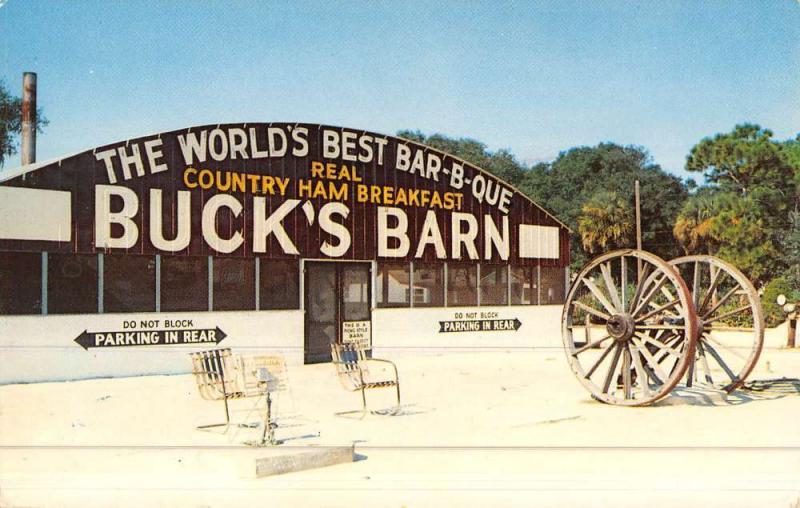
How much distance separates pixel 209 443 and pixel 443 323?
11811 mm

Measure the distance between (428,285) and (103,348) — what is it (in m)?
8.30

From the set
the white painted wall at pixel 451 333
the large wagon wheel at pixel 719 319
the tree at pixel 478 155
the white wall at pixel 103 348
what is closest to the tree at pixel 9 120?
the white wall at pixel 103 348

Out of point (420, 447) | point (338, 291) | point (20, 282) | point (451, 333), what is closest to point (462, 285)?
point (451, 333)

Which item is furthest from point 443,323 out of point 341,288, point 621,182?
point 621,182

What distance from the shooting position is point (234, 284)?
16453 mm

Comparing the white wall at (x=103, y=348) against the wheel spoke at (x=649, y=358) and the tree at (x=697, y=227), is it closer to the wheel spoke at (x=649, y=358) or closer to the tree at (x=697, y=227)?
the wheel spoke at (x=649, y=358)

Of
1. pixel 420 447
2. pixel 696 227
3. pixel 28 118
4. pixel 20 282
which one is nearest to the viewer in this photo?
pixel 420 447

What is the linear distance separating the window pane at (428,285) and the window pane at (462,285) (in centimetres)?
27

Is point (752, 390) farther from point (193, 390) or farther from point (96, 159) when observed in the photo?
→ point (96, 159)

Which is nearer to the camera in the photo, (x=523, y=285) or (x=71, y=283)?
(x=71, y=283)

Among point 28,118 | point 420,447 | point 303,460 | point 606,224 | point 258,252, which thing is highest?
point 28,118

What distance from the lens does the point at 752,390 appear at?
13367mm

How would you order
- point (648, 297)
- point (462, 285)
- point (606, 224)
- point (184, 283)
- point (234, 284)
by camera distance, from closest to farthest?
point (648, 297)
point (184, 283)
point (234, 284)
point (462, 285)
point (606, 224)

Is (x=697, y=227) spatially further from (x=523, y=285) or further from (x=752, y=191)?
(x=523, y=285)
